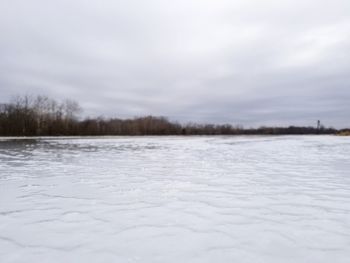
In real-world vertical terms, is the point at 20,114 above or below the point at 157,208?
above

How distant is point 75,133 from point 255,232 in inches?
2262

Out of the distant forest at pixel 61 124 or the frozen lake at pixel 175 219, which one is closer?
the frozen lake at pixel 175 219

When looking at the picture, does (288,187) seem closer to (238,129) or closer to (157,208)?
(157,208)

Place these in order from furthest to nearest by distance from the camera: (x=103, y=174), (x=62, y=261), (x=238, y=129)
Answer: (x=238, y=129)
(x=103, y=174)
(x=62, y=261)

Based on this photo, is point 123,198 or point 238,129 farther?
point 238,129

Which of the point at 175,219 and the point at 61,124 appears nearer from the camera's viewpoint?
the point at 175,219

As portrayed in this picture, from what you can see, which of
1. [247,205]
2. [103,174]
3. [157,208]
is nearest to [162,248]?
[157,208]

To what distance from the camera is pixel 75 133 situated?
57.2m

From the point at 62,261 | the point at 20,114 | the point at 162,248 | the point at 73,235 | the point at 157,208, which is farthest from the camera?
the point at 20,114

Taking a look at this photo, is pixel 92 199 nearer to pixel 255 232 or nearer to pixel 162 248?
pixel 162 248

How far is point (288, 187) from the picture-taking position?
5.84 m

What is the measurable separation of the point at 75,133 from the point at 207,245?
57.6 metres

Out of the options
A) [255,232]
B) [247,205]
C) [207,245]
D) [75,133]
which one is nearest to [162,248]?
[207,245]

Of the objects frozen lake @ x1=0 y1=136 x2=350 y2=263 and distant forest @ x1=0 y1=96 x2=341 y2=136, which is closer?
frozen lake @ x1=0 y1=136 x2=350 y2=263
